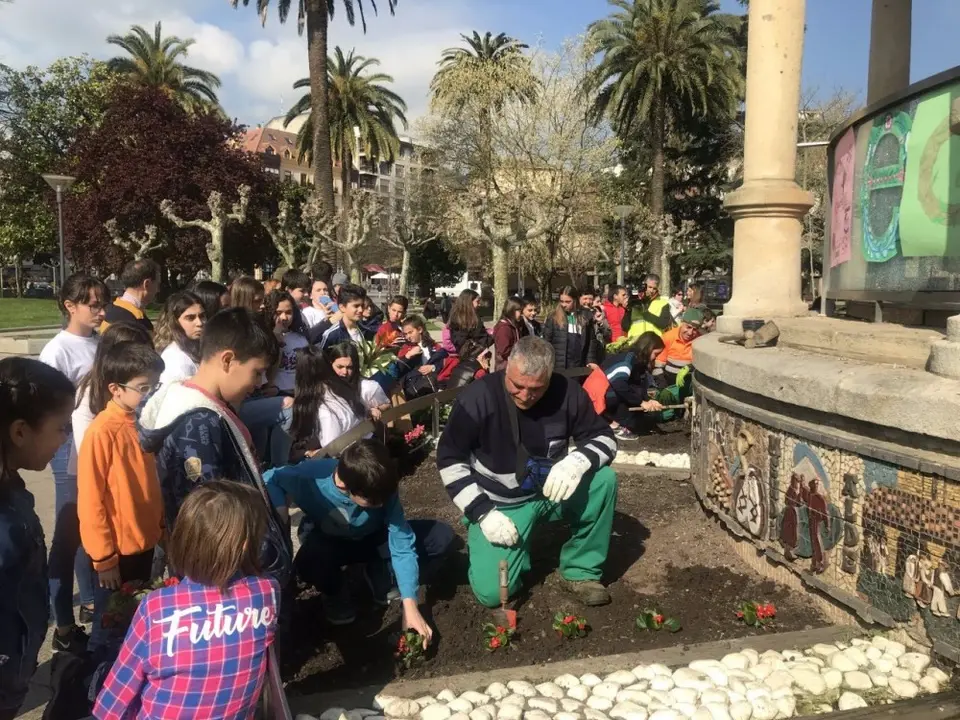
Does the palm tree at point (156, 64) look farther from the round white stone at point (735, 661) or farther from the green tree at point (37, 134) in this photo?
the round white stone at point (735, 661)

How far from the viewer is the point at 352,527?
145 inches

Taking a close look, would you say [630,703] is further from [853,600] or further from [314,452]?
[314,452]

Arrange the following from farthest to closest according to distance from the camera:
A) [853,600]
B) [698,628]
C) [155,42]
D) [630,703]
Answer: [155,42] → [698,628] → [853,600] → [630,703]

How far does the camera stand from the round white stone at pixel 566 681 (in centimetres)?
314

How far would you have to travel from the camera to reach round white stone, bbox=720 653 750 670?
3180mm

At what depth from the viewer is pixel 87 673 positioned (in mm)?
2684

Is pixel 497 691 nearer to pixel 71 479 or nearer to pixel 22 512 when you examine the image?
pixel 22 512

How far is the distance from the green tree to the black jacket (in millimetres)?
34407

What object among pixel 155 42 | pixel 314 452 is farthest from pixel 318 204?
pixel 155 42

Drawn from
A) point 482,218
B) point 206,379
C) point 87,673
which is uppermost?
point 482,218

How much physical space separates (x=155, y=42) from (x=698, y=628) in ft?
135

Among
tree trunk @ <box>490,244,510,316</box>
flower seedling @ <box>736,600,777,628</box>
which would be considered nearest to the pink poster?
flower seedling @ <box>736,600,777,628</box>

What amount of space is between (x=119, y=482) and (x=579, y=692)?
2.07 m

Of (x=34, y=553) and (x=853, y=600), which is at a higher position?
(x=34, y=553)
